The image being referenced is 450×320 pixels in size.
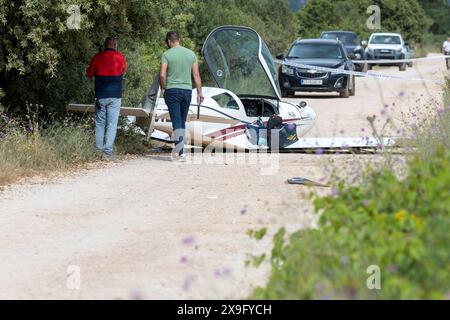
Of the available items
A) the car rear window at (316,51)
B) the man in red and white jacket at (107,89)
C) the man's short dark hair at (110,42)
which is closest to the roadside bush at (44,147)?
the man in red and white jacket at (107,89)

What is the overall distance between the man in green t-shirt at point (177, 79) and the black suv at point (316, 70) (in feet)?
48.6

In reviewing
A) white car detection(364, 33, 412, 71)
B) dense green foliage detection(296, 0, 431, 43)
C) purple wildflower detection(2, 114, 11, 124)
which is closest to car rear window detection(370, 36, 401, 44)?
white car detection(364, 33, 412, 71)

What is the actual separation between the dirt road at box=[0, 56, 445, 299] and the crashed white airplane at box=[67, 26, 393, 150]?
38.1 inches

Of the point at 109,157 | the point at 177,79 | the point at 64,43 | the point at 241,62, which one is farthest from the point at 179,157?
Result: the point at 241,62

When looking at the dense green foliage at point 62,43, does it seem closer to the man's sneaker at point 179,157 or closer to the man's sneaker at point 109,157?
the man's sneaker at point 109,157

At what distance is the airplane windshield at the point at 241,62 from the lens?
19141 millimetres

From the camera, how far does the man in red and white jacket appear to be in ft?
53.4

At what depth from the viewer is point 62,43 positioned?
16156 mm

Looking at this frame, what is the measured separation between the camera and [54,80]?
57.6 ft

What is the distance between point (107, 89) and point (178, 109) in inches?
41.6

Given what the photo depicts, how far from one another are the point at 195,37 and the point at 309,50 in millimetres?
3823

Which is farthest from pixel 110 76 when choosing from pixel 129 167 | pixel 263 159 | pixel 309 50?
pixel 309 50

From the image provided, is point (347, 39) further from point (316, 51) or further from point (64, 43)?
point (64, 43)

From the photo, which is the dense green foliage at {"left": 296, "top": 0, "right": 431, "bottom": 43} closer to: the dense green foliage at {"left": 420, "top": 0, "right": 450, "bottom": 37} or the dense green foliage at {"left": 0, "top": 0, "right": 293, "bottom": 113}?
the dense green foliage at {"left": 420, "top": 0, "right": 450, "bottom": 37}
